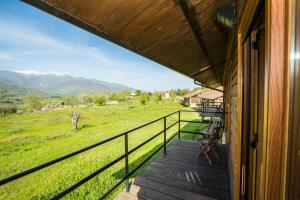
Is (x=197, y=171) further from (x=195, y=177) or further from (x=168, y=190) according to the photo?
(x=168, y=190)

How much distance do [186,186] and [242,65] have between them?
1979mm

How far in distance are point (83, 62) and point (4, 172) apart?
11339 centimetres

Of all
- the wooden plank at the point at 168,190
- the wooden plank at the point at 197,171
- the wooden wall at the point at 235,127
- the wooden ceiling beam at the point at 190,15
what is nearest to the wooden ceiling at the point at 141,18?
the wooden ceiling beam at the point at 190,15

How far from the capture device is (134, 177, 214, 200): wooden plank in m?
2.33

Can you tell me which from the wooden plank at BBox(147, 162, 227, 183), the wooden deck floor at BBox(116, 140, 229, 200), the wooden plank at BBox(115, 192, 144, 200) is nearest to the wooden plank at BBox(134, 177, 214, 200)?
the wooden deck floor at BBox(116, 140, 229, 200)

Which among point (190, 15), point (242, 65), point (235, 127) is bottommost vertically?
point (235, 127)

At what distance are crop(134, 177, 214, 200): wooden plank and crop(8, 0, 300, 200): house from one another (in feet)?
0.05

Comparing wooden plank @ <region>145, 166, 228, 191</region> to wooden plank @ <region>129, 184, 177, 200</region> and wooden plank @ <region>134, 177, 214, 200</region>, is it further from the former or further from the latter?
wooden plank @ <region>129, 184, 177, 200</region>

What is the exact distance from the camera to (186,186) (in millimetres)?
2580

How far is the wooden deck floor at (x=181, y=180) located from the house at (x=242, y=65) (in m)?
0.02

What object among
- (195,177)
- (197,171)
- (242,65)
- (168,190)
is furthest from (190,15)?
(197,171)

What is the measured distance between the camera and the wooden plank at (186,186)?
238cm

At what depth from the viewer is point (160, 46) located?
2.18 meters

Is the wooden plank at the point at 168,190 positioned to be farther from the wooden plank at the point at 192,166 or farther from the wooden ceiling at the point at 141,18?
the wooden ceiling at the point at 141,18
